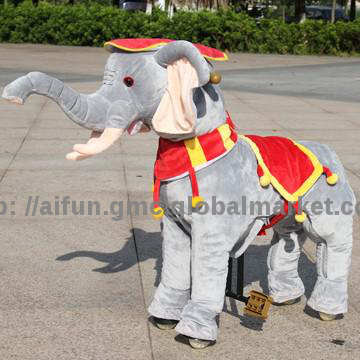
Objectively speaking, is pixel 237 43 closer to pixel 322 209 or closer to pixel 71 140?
pixel 71 140

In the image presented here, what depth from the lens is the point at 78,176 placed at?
793 centimetres

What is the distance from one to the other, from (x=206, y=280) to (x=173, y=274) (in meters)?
0.29

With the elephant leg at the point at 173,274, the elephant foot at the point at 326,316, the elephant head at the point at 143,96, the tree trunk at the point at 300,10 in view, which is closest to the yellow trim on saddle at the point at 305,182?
the elephant head at the point at 143,96

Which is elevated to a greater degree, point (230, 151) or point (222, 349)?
point (230, 151)

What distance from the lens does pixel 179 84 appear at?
3.86 meters

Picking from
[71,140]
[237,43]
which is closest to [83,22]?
[237,43]

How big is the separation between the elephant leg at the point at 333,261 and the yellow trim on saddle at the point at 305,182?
219mm

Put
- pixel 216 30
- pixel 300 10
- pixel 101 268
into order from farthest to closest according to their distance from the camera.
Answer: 1. pixel 300 10
2. pixel 216 30
3. pixel 101 268

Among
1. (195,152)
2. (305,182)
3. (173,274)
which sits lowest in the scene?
(173,274)

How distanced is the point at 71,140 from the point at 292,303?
5.50m

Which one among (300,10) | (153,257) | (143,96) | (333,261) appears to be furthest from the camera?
(300,10)

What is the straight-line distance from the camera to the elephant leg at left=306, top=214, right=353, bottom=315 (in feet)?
14.7

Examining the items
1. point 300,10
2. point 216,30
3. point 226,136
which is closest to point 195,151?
point 226,136

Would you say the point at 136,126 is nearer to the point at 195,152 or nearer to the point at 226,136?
the point at 195,152
